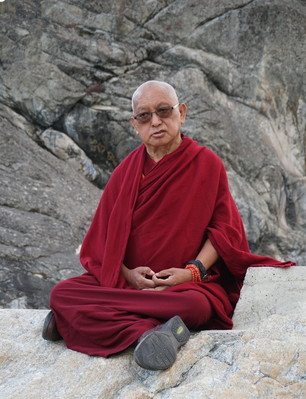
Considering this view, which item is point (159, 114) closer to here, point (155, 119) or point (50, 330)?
point (155, 119)

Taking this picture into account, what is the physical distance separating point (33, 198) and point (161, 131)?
4.82 meters

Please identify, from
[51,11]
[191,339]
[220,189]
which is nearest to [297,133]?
[51,11]

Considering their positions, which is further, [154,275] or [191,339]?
[154,275]

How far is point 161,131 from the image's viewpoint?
3.39 m

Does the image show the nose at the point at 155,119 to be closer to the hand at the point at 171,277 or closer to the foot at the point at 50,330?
the hand at the point at 171,277

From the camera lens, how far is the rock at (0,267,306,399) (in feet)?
7.76

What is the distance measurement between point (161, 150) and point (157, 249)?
669mm

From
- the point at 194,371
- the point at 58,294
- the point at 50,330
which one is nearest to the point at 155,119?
the point at 58,294

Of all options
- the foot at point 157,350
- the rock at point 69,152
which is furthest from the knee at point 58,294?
the rock at point 69,152

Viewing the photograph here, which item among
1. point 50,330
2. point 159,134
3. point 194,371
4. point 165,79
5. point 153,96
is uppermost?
point 153,96

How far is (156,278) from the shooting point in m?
3.13

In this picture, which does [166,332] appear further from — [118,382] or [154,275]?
[154,275]

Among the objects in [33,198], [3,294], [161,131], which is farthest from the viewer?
[33,198]

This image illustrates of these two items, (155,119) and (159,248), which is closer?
(159,248)
